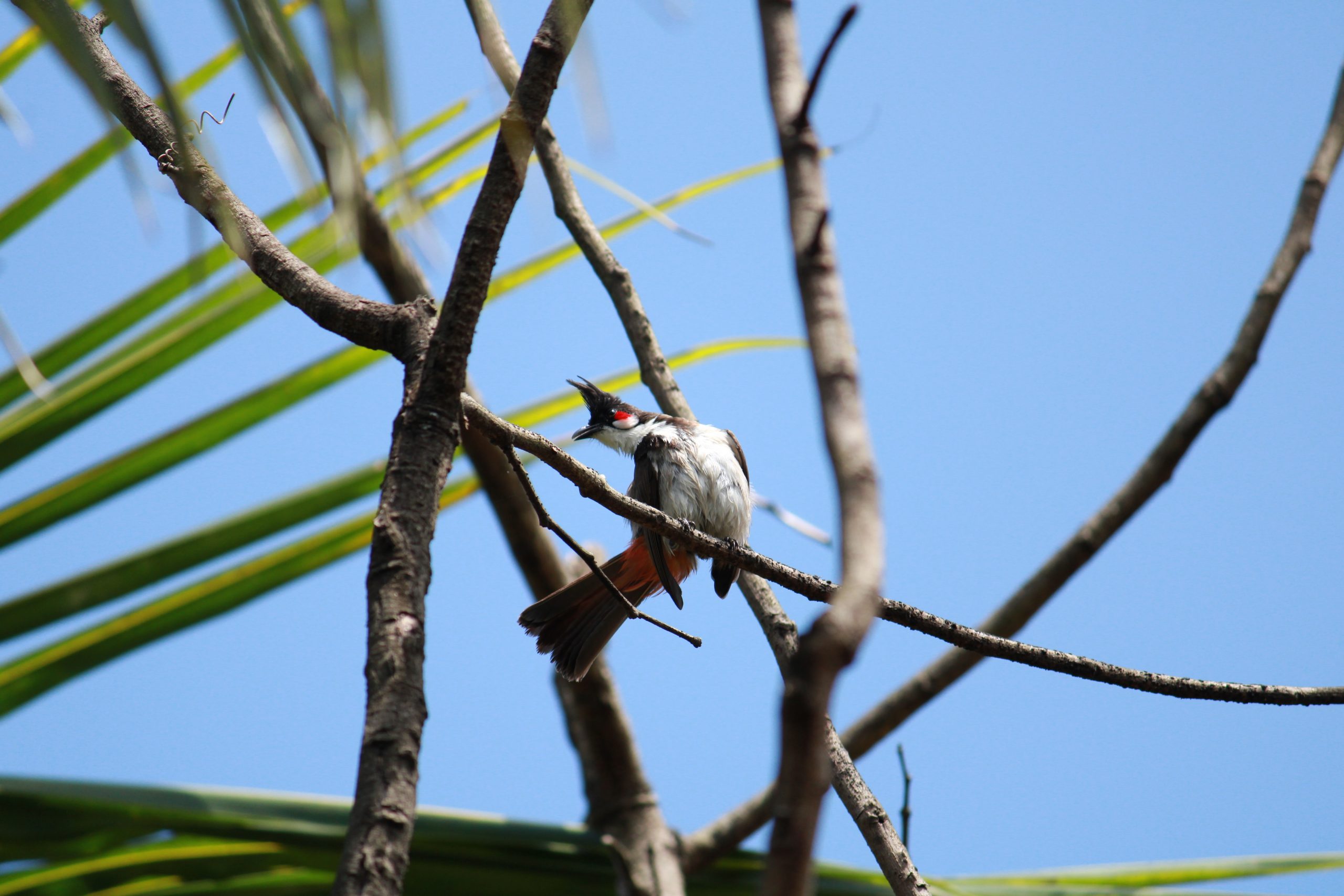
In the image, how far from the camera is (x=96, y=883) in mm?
2865

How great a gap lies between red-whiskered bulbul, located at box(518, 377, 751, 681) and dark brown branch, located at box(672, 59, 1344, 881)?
0.81m

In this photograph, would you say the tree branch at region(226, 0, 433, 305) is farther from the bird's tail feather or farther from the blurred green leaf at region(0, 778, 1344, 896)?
the bird's tail feather

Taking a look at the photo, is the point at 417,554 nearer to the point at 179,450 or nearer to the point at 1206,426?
the point at 179,450

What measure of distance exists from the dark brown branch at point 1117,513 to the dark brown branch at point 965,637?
3.49 ft

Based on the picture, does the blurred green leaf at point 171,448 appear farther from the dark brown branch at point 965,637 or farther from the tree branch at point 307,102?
the tree branch at point 307,102

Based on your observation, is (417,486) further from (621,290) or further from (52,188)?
(52,188)

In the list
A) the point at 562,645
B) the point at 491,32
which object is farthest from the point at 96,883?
the point at 491,32

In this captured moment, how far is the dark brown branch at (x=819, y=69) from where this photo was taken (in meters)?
0.81

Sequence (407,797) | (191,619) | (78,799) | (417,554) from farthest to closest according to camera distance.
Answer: (191,619), (78,799), (417,554), (407,797)

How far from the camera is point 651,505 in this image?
3861mm

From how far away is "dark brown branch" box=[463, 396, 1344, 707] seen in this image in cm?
188

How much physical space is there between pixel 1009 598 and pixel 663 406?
1629 millimetres

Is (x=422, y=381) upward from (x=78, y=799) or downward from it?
upward

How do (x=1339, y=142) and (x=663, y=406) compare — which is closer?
(x=663, y=406)
